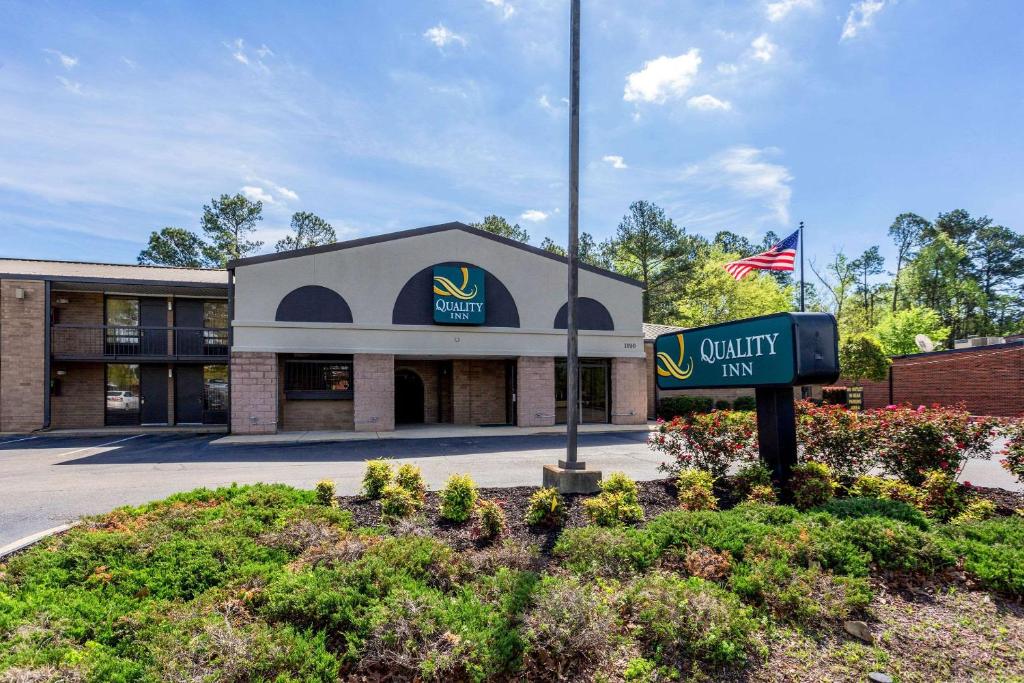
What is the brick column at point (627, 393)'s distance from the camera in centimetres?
1958

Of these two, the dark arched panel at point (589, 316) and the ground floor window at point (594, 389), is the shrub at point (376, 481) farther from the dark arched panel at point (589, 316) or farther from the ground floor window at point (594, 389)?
the ground floor window at point (594, 389)

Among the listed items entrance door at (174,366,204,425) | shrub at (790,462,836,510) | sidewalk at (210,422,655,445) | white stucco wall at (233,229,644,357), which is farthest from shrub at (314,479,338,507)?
entrance door at (174,366,204,425)

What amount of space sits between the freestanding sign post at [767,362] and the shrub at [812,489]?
403 mm

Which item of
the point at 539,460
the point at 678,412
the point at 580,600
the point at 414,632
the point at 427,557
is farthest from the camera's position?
the point at 678,412

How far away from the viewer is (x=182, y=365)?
19.0 meters

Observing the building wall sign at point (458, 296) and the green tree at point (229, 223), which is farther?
the green tree at point (229, 223)

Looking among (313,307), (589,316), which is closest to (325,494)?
(313,307)

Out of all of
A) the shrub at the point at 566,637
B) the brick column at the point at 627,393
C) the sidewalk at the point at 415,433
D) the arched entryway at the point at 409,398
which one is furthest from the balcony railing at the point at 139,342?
the shrub at the point at 566,637

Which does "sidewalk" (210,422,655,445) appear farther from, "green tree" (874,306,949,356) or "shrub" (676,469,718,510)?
"green tree" (874,306,949,356)

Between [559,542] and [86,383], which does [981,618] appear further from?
[86,383]

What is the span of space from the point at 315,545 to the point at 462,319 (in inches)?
506

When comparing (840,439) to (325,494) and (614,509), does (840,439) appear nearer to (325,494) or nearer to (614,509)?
(614,509)

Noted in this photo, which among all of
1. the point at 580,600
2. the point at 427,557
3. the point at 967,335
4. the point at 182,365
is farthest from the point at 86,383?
the point at 967,335

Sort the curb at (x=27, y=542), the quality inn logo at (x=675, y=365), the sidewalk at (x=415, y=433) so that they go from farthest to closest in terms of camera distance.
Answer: the sidewalk at (x=415, y=433)
the quality inn logo at (x=675, y=365)
the curb at (x=27, y=542)
